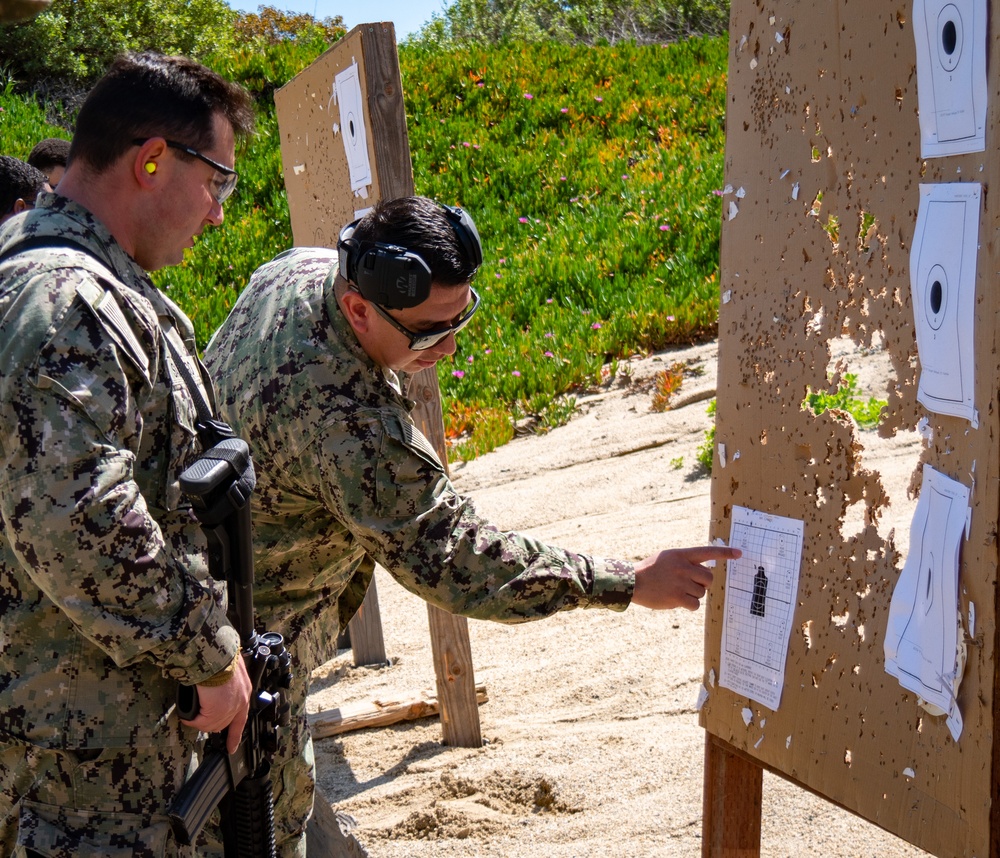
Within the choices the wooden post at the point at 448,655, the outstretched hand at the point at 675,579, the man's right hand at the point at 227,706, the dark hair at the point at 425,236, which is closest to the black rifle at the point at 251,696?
the man's right hand at the point at 227,706

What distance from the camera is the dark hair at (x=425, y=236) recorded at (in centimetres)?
229

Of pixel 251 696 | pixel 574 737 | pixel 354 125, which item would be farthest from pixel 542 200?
pixel 251 696

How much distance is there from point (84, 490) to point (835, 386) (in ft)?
4.41

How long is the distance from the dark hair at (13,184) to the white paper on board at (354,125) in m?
1.15

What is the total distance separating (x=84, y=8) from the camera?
14.1 meters

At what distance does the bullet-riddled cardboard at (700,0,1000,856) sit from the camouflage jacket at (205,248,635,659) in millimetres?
435

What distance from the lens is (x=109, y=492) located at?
164 centimetres

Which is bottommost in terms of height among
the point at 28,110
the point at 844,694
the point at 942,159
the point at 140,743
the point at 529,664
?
the point at 529,664

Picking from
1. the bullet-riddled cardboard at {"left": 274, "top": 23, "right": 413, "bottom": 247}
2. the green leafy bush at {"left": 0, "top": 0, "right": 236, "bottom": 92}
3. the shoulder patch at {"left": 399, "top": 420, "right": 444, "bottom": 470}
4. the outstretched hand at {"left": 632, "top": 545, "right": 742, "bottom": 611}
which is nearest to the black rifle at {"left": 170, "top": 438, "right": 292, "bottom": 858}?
the shoulder patch at {"left": 399, "top": 420, "right": 444, "bottom": 470}

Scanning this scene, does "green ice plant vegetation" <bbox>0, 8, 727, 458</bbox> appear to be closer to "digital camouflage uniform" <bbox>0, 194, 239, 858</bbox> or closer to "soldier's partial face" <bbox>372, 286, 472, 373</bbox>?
"soldier's partial face" <bbox>372, 286, 472, 373</bbox>

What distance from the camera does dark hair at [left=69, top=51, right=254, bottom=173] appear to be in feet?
6.09

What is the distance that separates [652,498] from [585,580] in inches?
140

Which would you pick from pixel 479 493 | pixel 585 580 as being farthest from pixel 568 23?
pixel 585 580

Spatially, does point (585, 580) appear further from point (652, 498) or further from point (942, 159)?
point (652, 498)
